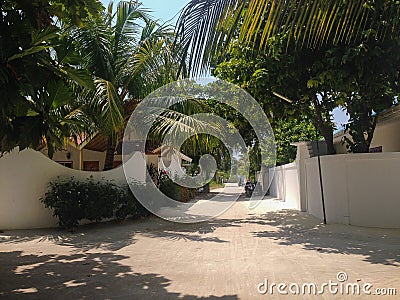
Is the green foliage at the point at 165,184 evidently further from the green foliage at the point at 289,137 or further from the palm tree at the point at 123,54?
the green foliage at the point at 289,137

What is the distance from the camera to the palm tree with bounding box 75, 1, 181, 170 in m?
10.2

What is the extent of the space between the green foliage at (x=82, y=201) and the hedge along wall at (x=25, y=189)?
24 cm

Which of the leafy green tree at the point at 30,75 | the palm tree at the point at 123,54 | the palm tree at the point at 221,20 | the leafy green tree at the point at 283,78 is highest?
the palm tree at the point at 123,54

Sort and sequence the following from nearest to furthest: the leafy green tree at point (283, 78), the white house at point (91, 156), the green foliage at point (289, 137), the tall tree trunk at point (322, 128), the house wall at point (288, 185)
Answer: the leafy green tree at point (283, 78) → the tall tree trunk at point (322, 128) → the white house at point (91, 156) → the house wall at point (288, 185) → the green foliage at point (289, 137)

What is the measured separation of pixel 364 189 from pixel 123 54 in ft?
25.7

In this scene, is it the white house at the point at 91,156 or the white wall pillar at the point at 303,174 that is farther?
the white house at the point at 91,156

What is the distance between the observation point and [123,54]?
10922mm

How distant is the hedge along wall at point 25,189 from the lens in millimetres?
9039

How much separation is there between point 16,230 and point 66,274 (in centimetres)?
436

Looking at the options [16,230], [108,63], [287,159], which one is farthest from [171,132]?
[287,159]

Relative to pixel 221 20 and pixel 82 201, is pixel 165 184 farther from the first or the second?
pixel 221 20

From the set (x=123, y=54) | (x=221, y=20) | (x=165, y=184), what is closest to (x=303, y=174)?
(x=165, y=184)

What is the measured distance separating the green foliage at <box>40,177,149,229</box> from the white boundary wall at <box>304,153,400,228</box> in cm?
616

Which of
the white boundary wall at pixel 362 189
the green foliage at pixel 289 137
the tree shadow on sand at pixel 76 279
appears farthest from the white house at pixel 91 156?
the green foliage at pixel 289 137
